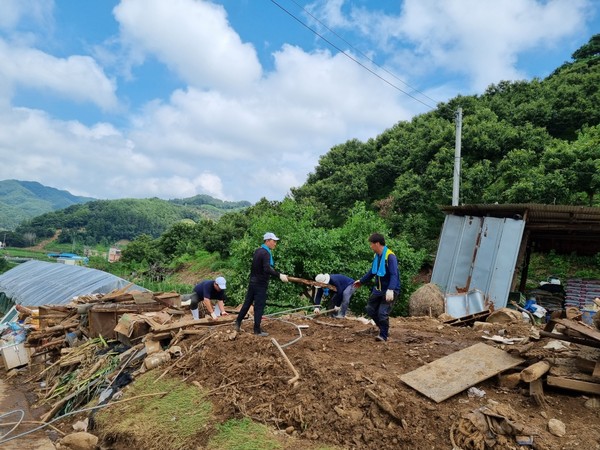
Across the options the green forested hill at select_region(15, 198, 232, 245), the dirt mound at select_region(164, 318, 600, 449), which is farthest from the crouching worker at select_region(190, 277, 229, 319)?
the green forested hill at select_region(15, 198, 232, 245)

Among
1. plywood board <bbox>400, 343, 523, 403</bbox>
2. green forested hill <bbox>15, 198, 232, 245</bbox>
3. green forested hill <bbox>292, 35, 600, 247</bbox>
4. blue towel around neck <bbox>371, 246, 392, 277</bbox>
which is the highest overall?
green forested hill <bbox>292, 35, 600, 247</bbox>

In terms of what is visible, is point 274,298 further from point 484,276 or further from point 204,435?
point 204,435

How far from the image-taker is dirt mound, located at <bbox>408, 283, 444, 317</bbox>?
1097 centimetres

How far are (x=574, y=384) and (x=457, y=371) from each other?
121 cm

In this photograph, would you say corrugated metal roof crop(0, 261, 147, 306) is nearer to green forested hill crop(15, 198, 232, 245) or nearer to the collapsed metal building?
the collapsed metal building

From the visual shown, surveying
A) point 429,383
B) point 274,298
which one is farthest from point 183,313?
point 429,383

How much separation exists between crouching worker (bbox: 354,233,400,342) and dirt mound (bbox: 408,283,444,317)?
4.80 meters

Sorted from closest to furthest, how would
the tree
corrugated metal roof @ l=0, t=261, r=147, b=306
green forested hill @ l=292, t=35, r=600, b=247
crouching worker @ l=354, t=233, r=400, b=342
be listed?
crouching worker @ l=354, t=233, r=400, b=342 < corrugated metal roof @ l=0, t=261, r=147, b=306 < green forested hill @ l=292, t=35, r=600, b=247 < the tree

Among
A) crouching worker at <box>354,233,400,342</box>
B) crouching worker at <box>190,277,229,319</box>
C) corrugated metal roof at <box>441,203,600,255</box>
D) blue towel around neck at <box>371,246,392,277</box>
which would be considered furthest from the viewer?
corrugated metal roof at <box>441,203,600,255</box>

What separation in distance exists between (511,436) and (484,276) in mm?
8209

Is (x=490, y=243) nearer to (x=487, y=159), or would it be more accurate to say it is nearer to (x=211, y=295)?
(x=211, y=295)

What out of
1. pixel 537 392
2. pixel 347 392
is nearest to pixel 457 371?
pixel 537 392

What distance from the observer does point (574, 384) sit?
4555mm

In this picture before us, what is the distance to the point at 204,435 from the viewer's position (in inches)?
184
